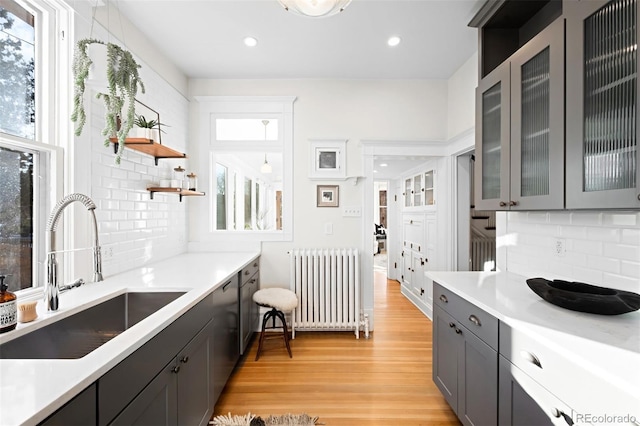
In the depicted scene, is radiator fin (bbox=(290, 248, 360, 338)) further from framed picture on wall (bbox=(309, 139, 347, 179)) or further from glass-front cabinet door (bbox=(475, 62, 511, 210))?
glass-front cabinet door (bbox=(475, 62, 511, 210))

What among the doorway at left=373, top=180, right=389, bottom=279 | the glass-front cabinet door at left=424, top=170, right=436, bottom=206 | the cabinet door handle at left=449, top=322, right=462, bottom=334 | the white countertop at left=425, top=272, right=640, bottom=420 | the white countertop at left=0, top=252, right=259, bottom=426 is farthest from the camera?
the doorway at left=373, top=180, right=389, bottom=279

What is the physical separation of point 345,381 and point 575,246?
181 cm

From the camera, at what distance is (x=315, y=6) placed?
1255 mm

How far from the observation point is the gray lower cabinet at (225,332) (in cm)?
186

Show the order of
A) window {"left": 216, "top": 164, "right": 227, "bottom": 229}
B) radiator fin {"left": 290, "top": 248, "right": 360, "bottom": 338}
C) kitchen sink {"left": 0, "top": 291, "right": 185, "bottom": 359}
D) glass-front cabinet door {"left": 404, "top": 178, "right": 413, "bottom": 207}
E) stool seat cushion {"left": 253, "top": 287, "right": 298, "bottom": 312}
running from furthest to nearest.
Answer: glass-front cabinet door {"left": 404, "top": 178, "right": 413, "bottom": 207} < window {"left": 216, "top": 164, "right": 227, "bottom": 229} < radiator fin {"left": 290, "top": 248, "right": 360, "bottom": 338} < stool seat cushion {"left": 253, "top": 287, "right": 298, "bottom": 312} < kitchen sink {"left": 0, "top": 291, "right": 185, "bottom": 359}

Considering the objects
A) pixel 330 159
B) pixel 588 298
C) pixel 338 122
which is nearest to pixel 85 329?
pixel 588 298

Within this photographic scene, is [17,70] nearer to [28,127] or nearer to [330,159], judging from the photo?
[28,127]

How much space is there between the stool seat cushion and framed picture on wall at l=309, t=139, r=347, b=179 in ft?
4.24

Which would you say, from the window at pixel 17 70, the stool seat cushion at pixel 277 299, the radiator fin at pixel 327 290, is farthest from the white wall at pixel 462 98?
the window at pixel 17 70

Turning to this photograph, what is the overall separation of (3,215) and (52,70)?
0.86 meters

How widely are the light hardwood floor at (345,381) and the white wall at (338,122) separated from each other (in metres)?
0.87

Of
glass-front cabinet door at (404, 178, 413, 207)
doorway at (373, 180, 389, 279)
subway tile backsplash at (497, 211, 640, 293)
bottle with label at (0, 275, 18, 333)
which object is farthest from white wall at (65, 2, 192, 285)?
doorway at (373, 180, 389, 279)

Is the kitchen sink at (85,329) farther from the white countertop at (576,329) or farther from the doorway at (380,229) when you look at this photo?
the doorway at (380,229)

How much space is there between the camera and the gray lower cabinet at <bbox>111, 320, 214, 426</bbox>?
104cm
